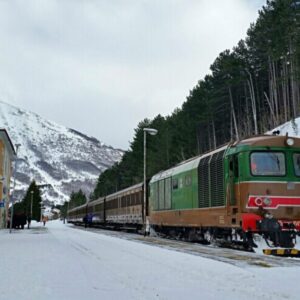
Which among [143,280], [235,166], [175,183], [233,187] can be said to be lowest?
[143,280]

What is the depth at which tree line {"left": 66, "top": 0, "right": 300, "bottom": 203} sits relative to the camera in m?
44.9

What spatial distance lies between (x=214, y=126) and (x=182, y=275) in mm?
53315

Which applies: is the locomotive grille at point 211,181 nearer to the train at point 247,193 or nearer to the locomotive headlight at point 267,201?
the train at point 247,193

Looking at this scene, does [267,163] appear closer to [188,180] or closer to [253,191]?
[253,191]

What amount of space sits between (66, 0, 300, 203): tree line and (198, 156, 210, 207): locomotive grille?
22.5 m

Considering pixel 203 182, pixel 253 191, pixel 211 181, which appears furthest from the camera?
pixel 203 182

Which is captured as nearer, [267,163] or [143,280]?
[143,280]

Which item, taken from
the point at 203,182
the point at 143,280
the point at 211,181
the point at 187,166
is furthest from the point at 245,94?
the point at 143,280

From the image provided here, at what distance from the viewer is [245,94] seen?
190 feet

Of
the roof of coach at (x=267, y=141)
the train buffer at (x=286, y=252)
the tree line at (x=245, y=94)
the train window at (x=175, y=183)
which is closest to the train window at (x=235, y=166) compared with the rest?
the roof of coach at (x=267, y=141)

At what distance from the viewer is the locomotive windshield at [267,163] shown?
1462cm

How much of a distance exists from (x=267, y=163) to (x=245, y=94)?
146 feet

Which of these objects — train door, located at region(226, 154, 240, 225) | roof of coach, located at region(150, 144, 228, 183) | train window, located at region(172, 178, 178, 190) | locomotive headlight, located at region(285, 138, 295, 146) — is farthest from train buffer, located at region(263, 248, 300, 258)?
train window, located at region(172, 178, 178, 190)

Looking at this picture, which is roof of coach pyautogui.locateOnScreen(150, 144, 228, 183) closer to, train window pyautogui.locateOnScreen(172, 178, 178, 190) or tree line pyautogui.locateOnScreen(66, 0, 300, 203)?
train window pyautogui.locateOnScreen(172, 178, 178, 190)
